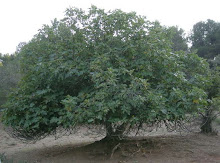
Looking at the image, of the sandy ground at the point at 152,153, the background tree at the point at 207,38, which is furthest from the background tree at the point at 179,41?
the sandy ground at the point at 152,153

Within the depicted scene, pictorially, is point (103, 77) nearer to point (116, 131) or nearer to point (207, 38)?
point (116, 131)

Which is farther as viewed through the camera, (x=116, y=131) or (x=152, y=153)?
(x=116, y=131)

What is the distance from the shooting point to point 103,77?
530cm

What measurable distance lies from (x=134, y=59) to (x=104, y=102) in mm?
1742

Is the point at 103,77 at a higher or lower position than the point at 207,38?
lower

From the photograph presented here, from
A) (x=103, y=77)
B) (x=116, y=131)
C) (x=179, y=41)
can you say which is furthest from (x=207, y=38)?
(x=103, y=77)

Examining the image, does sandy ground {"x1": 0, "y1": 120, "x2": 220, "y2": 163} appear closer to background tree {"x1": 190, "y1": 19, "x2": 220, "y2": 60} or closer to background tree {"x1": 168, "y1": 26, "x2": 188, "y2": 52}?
background tree {"x1": 168, "y1": 26, "x2": 188, "y2": 52}

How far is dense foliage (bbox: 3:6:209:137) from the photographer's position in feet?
17.9

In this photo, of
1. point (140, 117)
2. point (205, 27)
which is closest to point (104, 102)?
point (140, 117)

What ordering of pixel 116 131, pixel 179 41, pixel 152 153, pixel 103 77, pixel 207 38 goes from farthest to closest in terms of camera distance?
pixel 207 38, pixel 179 41, pixel 116 131, pixel 152 153, pixel 103 77

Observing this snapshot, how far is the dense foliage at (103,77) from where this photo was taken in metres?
5.46

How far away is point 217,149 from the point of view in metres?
7.50

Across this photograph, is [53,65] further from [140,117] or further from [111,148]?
[111,148]

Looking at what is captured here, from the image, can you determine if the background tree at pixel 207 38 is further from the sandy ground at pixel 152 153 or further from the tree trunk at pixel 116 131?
the tree trunk at pixel 116 131
